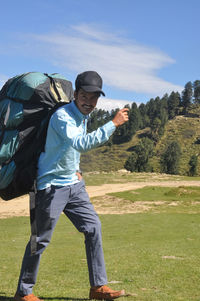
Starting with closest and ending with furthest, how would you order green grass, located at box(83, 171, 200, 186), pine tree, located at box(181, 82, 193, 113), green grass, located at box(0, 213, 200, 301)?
green grass, located at box(0, 213, 200, 301) → green grass, located at box(83, 171, 200, 186) → pine tree, located at box(181, 82, 193, 113)

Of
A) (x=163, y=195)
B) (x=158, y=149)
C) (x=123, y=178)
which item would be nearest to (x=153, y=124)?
(x=158, y=149)

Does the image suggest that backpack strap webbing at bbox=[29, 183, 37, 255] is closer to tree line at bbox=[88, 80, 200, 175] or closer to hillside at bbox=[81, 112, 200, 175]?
tree line at bbox=[88, 80, 200, 175]

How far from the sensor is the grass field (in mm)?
5613

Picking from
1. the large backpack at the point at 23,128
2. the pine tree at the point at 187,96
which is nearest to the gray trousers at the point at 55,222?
the large backpack at the point at 23,128

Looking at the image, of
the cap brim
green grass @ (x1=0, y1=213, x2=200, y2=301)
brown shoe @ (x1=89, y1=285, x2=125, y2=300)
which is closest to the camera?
the cap brim

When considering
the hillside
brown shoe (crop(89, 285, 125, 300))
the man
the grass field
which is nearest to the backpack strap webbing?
the man

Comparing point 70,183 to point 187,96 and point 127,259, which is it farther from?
point 187,96

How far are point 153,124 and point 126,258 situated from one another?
5834 inches

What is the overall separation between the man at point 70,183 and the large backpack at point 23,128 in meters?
0.17

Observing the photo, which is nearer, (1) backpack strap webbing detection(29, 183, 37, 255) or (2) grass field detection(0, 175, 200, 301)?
(1) backpack strap webbing detection(29, 183, 37, 255)

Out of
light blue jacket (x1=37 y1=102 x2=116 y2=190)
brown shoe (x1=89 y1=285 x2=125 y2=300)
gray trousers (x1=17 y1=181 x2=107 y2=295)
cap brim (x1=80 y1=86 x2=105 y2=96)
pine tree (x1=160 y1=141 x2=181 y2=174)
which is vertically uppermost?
cap brim (x1=80 y1=86 x2=105 y2=96)

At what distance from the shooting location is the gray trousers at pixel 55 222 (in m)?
4.72

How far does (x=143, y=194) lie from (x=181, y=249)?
697 inches

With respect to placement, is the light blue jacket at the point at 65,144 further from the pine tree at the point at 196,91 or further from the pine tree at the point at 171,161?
the pine tree at the point at 196,91
